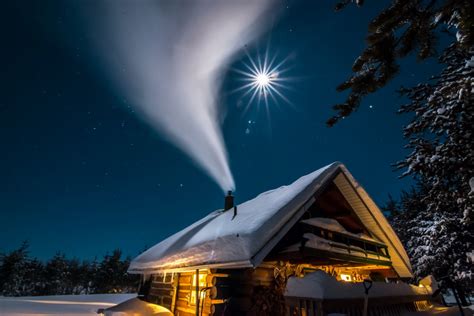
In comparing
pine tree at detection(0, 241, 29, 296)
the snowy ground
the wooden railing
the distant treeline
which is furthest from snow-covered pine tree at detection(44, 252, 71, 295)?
the wooden railing

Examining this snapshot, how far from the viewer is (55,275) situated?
5297 cm

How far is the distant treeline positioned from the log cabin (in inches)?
1893

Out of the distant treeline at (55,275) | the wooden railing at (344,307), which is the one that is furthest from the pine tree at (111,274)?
the wooden railing at (344,307)

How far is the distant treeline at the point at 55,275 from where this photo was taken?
44906mm

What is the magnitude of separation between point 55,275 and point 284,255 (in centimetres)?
6558

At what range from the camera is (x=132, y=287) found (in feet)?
185

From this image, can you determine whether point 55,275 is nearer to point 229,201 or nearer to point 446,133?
point 229,201

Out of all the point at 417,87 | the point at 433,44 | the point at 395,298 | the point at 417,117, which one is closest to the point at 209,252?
the point at 395,298

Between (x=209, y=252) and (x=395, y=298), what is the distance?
4.97 m

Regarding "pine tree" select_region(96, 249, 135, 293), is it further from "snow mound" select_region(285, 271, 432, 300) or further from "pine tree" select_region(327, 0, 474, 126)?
"pine tree" select_region(327, 0, 474, 126)

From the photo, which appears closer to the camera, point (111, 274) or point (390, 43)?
point (390, 43)

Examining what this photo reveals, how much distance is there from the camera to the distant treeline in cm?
4491

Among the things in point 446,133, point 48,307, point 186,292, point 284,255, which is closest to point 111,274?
point 48,307

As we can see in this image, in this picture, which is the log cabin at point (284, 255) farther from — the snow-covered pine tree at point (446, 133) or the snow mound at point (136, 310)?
the snow-covered pine tree at point (446, 133)
